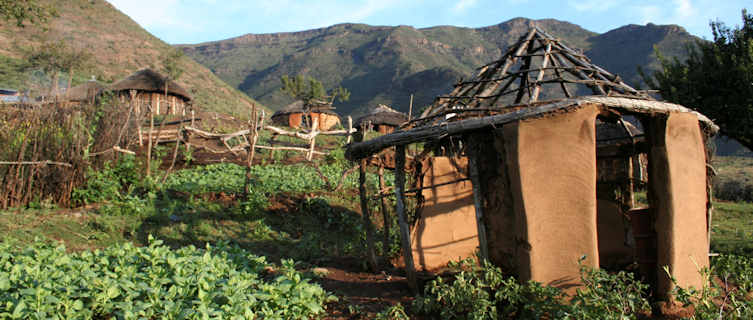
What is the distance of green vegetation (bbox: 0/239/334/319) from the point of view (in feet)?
10.2

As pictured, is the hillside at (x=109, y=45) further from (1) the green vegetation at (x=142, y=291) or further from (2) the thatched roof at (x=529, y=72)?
(1) the green vegetation at (x=142, y=291)

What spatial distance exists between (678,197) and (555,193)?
1.39 m

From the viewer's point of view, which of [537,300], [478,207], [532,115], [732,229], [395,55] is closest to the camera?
[537,300]

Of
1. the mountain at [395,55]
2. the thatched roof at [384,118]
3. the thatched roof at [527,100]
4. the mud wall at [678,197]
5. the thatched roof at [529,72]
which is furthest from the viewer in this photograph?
the mountain at [395,55]

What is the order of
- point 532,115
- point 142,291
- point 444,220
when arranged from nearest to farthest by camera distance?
point 142,291 → point 532,115 → point 444,220

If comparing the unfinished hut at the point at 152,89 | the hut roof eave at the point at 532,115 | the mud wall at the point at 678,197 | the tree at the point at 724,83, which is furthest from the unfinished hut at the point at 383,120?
the mud wall at the point at 678,197

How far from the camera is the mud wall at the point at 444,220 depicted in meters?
6.40

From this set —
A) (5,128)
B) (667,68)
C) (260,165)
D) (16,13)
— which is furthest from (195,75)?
(667,68)

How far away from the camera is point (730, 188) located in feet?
52.1

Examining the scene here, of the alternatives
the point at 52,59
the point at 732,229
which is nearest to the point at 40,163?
the point at 732,229

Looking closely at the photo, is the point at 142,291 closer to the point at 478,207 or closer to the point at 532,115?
the point at 478,207

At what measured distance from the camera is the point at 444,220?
21.7ft

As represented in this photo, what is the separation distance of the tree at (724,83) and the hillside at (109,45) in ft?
97.7

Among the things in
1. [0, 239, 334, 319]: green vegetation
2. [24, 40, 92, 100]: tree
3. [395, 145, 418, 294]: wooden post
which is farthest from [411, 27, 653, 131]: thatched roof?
[24, 40, 92, 100]: tree
